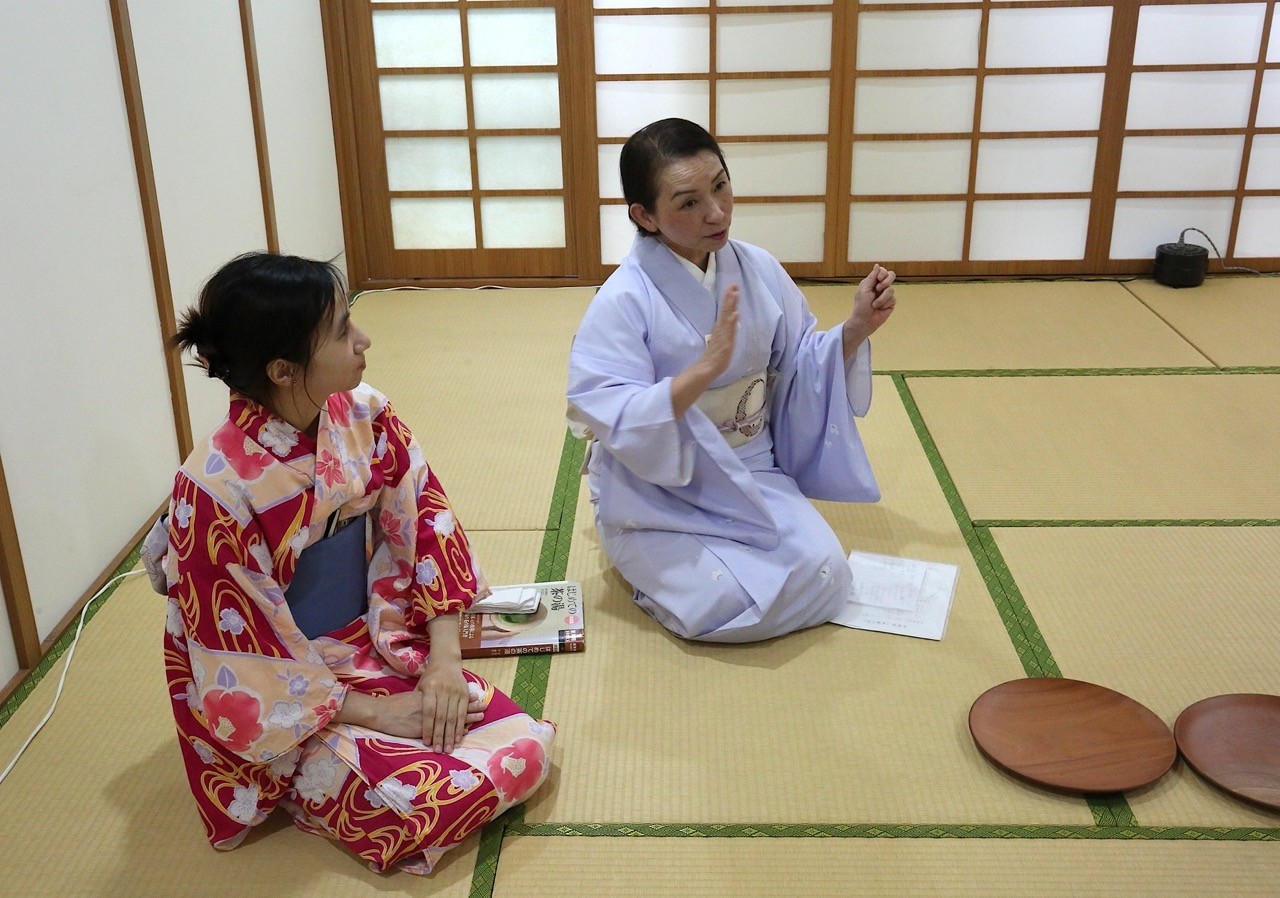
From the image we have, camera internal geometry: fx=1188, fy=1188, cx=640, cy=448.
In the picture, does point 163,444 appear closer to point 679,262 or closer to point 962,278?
point 679,262

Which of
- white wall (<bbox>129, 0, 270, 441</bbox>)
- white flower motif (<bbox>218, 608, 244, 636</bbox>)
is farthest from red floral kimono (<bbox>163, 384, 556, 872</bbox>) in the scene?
white wall (<bbox>129, 0, 270, 441</bbox>)

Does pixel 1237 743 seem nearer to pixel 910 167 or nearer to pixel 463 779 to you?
pixel 463 779

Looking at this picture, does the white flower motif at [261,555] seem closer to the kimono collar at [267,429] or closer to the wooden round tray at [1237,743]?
the kimono collar at [267,429]

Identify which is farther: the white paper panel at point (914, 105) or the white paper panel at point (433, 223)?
the white paper panel at point (433, 223)

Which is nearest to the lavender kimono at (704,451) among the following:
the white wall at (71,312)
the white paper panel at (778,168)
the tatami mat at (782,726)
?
the tatami mat at (782,726)

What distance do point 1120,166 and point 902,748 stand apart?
3680mm

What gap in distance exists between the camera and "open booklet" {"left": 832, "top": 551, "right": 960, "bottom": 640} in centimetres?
261

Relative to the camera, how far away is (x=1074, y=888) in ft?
6.17

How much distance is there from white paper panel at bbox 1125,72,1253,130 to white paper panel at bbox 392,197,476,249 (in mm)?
2862

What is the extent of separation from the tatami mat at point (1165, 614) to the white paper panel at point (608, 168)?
9.11 ft

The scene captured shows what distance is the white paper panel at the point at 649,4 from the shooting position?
496cm

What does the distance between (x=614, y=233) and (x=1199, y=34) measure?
256 cm

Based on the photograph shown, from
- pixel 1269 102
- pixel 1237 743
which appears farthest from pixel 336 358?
pixel 1269 102

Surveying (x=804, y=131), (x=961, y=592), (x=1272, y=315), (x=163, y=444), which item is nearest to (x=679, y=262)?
(x=961, y=592)
